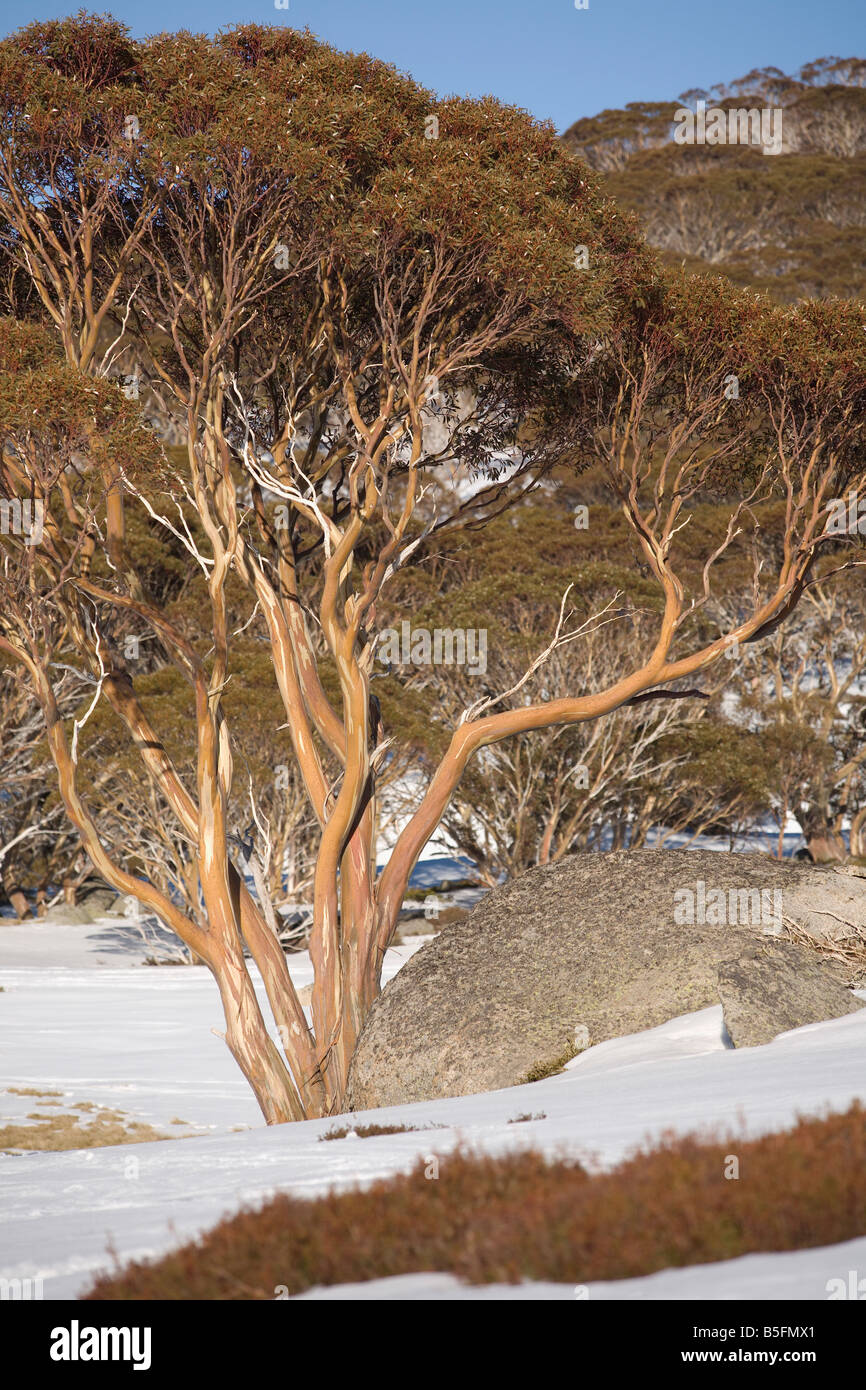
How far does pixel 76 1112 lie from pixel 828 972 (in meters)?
6.99

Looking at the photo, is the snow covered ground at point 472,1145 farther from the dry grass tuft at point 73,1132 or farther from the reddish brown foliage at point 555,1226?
the dry grass tuft at point 73,1132

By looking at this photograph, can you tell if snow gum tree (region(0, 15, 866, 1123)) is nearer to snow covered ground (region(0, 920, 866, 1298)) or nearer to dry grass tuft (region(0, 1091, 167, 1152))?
dry grass tuft (region(0, 1091, 167, 1152))

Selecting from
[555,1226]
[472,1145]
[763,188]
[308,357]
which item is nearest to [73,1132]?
[472,1145]

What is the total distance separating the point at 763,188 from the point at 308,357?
65495mm

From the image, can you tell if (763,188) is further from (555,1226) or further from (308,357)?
(555,1226)

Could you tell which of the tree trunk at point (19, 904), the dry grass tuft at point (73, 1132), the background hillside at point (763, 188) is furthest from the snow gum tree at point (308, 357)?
the background hillside at point (763, 188)

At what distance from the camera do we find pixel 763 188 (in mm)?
70625

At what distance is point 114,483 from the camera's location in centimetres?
1145

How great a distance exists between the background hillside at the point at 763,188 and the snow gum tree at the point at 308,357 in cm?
4262

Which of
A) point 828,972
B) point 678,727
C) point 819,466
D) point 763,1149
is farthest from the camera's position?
point 678,727

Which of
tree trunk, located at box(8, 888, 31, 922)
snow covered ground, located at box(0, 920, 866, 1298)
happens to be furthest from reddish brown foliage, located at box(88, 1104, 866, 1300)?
tree trunk, located at box(8, 888, 31, 922)

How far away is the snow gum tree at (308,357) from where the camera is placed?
442 inches

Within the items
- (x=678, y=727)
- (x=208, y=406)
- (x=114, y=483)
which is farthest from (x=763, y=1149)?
(x=678, y=727)
